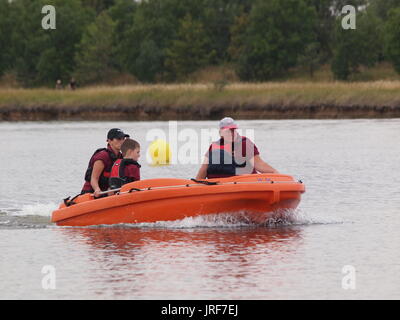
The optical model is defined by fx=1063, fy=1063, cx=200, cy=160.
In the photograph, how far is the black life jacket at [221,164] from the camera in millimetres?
14258

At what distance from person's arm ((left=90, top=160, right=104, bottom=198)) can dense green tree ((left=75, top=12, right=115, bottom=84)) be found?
70.3 meters

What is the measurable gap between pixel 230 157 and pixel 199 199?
0.76m

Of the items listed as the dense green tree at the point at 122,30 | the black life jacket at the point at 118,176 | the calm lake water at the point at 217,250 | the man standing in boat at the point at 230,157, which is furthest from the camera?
the dense green tree at the point at 122,30

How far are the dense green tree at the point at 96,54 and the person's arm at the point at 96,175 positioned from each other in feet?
231

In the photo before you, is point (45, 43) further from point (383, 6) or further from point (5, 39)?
point (383, 6)

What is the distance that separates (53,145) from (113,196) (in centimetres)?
2116

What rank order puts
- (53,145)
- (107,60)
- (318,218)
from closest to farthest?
(318,218)
(53,145)
(107,60)

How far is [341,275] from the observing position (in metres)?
10.7

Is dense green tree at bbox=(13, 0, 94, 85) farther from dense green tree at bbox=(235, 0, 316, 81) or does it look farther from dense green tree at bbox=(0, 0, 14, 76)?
dense green tree at bbox=(235, 0, 316, 81)

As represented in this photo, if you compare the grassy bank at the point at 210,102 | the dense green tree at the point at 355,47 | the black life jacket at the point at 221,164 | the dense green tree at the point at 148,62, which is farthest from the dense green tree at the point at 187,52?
the black life jacket at the point at 221,164

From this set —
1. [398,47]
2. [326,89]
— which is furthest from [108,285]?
[398,47]

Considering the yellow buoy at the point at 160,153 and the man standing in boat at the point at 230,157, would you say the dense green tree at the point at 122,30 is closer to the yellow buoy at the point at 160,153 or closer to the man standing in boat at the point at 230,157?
the yellow buoy at the point at 160,153

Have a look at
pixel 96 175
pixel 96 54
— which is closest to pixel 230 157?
pixel 96 175
